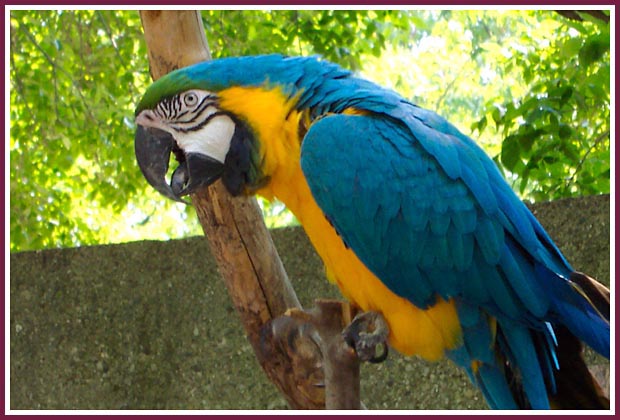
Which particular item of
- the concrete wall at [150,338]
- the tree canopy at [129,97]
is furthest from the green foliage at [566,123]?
the concrete wall at [150,338]

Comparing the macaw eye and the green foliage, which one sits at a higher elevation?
the macaw eye

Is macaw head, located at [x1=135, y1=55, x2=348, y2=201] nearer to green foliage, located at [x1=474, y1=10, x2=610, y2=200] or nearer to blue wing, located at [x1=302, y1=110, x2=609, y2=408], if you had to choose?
blue wing, located at [x1=302, y1=110, x2=609, y2=408]

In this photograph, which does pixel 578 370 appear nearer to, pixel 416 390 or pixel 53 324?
pixel 416 390

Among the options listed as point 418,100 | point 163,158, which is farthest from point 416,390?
point 418,100

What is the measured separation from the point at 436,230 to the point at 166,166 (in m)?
0.67

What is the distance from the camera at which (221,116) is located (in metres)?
2.01

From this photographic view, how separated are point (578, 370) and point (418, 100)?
219 inches

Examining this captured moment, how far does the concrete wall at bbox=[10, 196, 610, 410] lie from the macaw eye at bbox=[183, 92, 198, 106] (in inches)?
47.4

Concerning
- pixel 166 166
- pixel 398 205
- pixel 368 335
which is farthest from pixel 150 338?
pixel 398 205

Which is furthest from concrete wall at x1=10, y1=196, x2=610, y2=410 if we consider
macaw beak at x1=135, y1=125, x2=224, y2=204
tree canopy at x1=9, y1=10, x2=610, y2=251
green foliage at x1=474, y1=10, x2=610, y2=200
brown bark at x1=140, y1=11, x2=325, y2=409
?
macaw beak at x1=135, y1=125, x2=224, y2=204

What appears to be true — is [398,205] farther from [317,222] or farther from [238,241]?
[238,241]

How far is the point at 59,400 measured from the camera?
3260 mm

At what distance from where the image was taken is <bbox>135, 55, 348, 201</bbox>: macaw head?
6.55 feet

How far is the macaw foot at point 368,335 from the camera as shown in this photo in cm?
192
